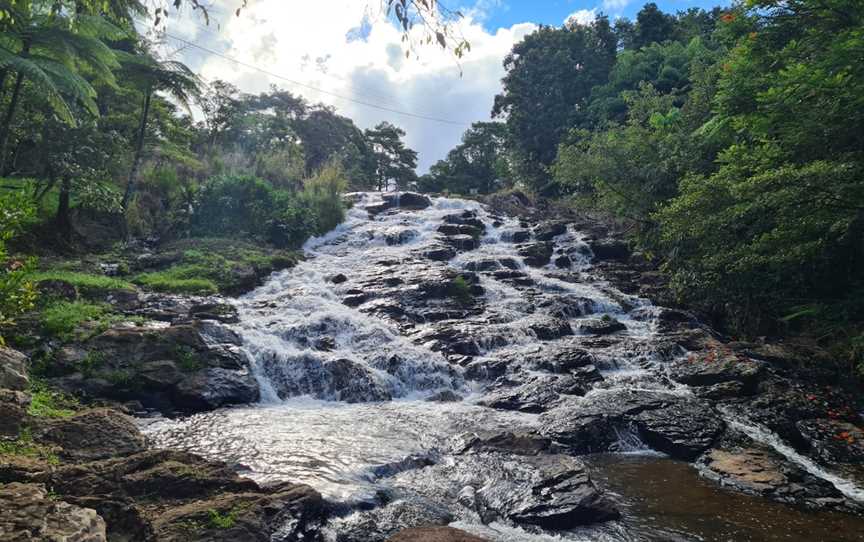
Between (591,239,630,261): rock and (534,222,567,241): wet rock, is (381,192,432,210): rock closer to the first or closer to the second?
(534,222,567,241): wet rock

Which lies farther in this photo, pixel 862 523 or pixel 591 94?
pixel 591 94

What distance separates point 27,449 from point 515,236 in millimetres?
20509

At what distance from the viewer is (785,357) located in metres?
11.5

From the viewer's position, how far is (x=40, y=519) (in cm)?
287

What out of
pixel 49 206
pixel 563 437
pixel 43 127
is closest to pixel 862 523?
pixel 563 437

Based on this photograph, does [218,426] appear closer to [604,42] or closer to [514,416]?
[514,416]

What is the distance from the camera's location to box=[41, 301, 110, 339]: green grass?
8969 millimetres

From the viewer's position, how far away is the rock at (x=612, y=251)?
69.7 feet

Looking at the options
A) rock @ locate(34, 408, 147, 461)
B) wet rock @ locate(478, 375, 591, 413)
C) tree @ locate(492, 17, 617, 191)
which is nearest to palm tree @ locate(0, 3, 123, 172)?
rock @ locate(34, 408, 147, 461)

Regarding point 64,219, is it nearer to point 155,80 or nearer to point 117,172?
point 117,172

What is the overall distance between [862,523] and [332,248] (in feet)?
61.1

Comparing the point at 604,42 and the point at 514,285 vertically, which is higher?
the point at 604,42

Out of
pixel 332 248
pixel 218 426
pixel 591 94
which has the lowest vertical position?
pixel 218 426

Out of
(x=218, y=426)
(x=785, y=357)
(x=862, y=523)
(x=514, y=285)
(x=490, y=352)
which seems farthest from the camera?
(x=514, y=285)
